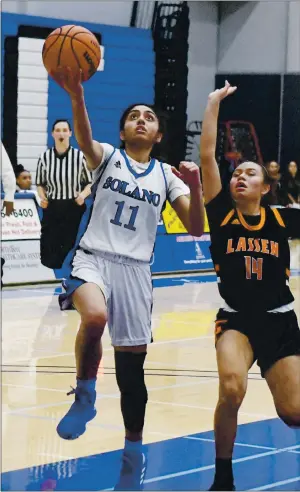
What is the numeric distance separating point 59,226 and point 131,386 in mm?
5471

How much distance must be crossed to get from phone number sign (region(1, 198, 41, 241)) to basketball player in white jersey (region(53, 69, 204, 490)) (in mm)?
7507

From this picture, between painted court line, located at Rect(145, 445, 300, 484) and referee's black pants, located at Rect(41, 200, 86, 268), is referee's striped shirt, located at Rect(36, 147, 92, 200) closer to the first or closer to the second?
referee's black pants, located at Rect(41, 200, 86, 268)

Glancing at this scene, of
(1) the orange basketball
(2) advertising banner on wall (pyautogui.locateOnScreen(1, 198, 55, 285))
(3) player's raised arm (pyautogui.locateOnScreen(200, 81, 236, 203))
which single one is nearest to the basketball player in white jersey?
(3) player's raised arm (pyautogui.locateOnScreen(200, 81, 236, 203))

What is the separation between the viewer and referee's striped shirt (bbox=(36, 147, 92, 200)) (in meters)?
10.8

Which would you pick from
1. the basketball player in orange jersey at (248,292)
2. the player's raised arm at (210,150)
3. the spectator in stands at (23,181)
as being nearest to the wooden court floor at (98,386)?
the basketball player in orange jersey at (248,292)

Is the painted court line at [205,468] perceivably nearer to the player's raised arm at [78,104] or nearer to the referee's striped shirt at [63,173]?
the player's raised arm at [78,104]

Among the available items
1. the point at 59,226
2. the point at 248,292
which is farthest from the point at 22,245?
the point at 248,292

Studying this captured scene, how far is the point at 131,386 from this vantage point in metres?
5.66

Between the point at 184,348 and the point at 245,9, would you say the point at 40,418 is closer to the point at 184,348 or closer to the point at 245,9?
the point at 184,348

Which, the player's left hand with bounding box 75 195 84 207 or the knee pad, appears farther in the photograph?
the player's left hand with bounding box 75 195 84 207

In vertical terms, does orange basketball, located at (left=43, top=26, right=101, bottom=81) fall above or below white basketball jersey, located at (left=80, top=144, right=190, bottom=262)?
above

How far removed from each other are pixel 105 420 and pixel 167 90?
17.0 meters

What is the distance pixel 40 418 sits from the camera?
681 centimetres

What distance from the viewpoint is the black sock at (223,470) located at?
197 inches
